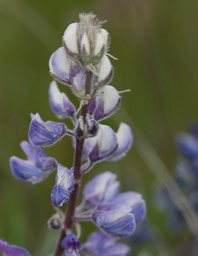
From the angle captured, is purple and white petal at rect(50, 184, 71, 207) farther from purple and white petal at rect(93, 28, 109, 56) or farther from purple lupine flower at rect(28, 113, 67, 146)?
purple and white petal at rect(93, 28, 109, 56)

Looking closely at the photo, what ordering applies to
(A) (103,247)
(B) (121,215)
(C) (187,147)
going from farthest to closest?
(C) (187,147)
(A) (103,247)
(B) (121,215)

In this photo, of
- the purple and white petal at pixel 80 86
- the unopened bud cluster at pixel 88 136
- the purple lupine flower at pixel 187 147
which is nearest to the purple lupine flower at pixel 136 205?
the unopened bud cluster at pixel 88 136

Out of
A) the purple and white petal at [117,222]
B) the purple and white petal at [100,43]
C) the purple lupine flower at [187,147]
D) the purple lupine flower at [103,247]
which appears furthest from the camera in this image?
the purple lupine flower at [187,147]

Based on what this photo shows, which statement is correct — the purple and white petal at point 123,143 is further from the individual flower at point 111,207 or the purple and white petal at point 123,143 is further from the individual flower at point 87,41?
the individual flower at point 87,41

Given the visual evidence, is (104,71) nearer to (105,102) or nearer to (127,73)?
(105,102)

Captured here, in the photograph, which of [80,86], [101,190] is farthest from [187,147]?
[80,86]

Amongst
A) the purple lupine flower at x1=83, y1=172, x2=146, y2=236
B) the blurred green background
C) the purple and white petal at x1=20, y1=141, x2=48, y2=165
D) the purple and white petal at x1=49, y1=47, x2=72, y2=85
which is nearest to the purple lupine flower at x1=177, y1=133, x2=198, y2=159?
the blurred green background
